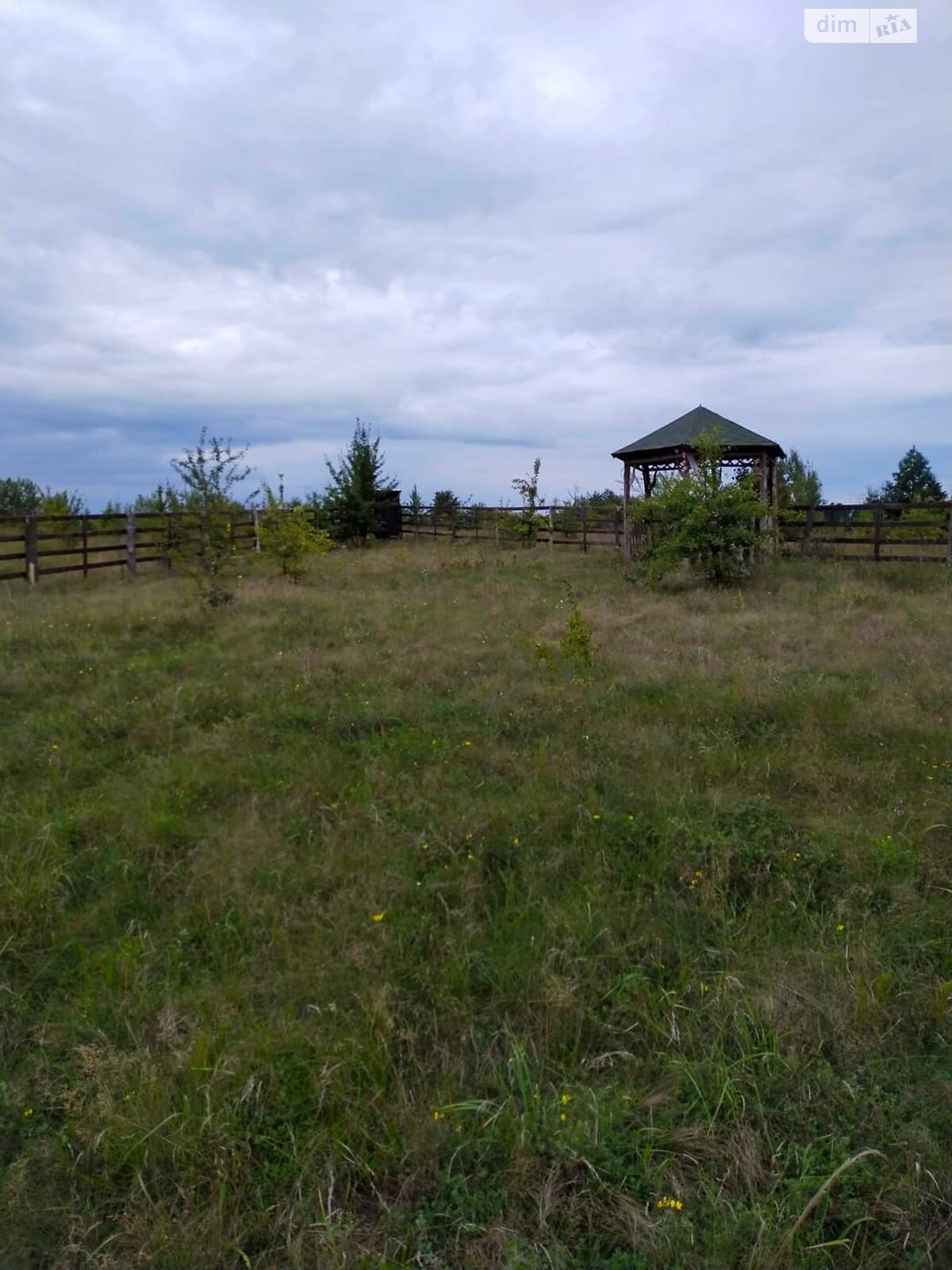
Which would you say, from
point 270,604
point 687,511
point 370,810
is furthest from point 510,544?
point 370,810

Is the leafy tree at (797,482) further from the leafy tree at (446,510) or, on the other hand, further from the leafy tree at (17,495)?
the leafy tree at (17,495)

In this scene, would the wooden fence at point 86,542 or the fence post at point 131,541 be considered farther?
the fence post at point 131,541

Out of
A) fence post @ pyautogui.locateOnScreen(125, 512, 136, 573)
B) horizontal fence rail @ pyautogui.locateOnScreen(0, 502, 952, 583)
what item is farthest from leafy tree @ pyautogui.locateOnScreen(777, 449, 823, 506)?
fence post @ pyautogui.locateOnScreen(125, 512, 136, 573)

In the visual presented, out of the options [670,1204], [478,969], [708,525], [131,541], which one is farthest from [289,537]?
[670,1204]

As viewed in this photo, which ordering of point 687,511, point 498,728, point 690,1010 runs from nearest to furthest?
1. point 690,1010
2. point 498,728
3. point 687,511

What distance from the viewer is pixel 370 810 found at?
4977 mm

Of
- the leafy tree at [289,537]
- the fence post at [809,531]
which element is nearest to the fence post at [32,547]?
the leafy tree at [289,537]

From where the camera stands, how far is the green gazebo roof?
17.0 metres

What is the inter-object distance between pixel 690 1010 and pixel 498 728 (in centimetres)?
309

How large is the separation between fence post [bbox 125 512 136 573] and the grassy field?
957 cm

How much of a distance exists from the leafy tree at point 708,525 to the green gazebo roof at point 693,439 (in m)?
2.88

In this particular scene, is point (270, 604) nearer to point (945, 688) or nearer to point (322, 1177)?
point (945, 688)

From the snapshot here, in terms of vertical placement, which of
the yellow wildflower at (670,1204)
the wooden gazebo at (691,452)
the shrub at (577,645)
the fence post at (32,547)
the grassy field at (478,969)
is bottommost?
the yellow wildflower at (670,1204)

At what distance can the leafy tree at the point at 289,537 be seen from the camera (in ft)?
48.7
